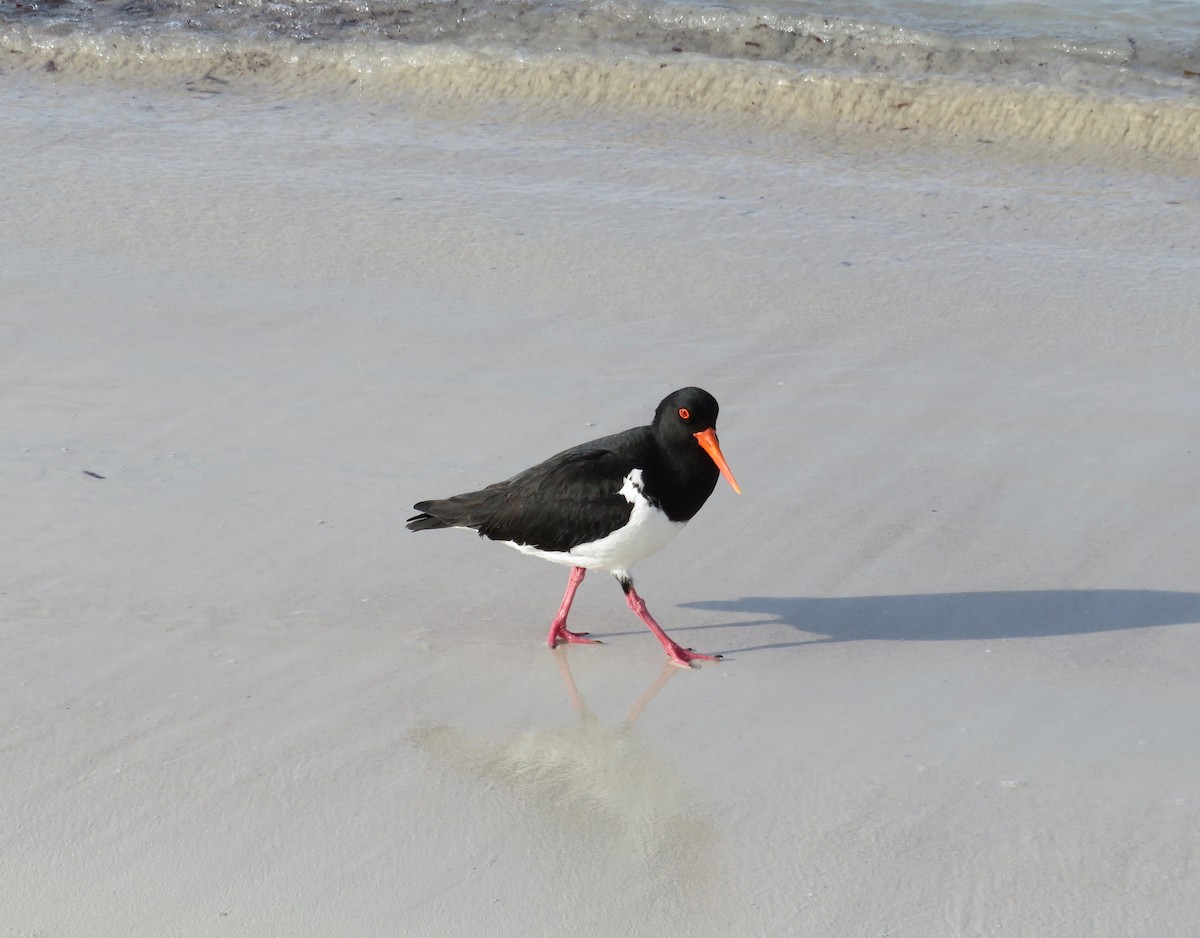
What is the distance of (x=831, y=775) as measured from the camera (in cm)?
366

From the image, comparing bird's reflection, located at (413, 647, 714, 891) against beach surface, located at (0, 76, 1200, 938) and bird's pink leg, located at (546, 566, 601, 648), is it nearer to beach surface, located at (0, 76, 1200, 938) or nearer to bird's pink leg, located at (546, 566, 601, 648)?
beach surface, located at (0, 76, 1200, 938)

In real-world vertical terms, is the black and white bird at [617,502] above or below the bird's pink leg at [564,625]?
above

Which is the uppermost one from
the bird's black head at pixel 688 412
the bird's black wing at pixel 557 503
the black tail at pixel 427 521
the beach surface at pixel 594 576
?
the bird's black head at pixel 688 412

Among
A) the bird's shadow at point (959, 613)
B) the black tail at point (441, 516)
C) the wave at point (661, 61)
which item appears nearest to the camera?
the bird's shadow at point (959, 613)

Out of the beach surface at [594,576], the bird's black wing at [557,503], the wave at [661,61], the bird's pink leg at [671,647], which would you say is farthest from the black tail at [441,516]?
the wave at [661,61]

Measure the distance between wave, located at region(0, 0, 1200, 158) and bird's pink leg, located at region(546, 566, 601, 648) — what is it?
5.43 meters

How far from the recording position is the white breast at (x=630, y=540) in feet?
13.9

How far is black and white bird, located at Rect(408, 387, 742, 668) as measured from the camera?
4.27 meters

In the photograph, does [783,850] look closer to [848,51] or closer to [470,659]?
[470,659]

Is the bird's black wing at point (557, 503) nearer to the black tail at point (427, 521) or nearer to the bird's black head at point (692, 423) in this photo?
the black tail at point (427, 521)

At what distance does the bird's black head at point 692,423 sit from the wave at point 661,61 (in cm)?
524

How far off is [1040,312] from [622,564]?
9.89 feet

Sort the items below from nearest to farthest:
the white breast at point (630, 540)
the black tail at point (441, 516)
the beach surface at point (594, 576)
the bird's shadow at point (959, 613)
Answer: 1. the beach surface at point (594, 576)
2. the white breast at point (630, 540)
3. the bird's shadow at point (959, 613)
4. the black tail at point (441, 516)

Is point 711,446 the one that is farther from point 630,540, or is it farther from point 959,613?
point 959,613
